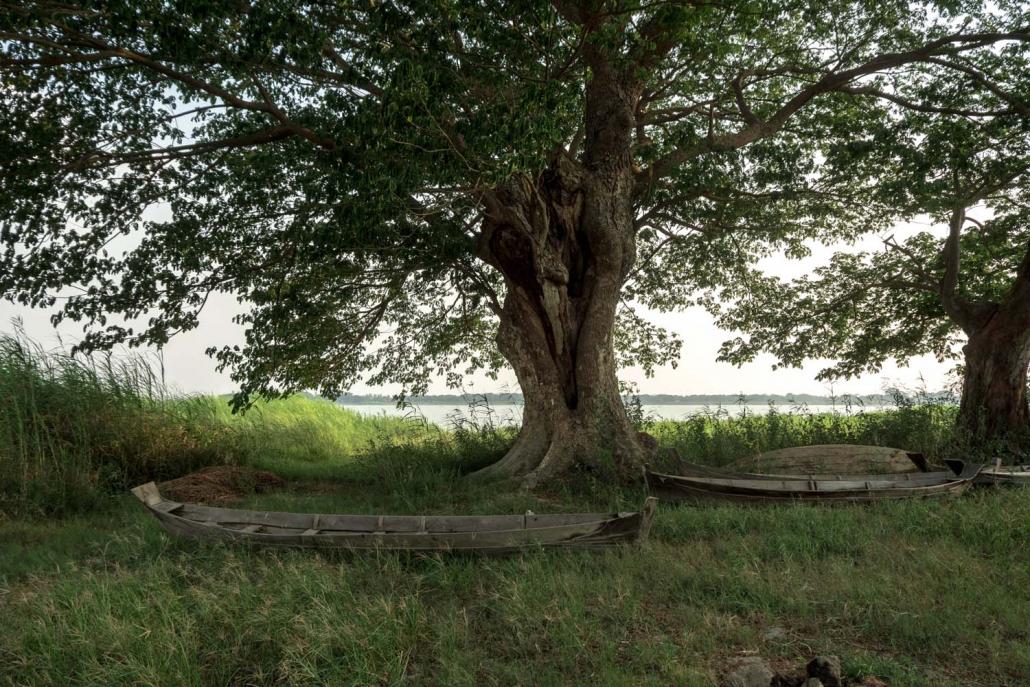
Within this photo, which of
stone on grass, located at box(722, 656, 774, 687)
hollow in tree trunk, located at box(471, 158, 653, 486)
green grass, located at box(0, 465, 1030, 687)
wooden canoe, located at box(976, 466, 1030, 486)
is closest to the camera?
stone on grass, located at box(722, 656, 774, 687)

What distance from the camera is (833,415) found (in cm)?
1669

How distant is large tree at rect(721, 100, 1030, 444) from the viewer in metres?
13.9

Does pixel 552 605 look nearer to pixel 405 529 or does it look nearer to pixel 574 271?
pixel 405 529

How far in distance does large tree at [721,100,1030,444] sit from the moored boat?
5.42 meters

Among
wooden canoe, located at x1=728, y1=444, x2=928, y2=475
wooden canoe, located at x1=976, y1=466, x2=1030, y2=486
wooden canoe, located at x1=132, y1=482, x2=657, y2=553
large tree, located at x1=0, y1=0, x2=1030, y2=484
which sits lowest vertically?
wooden canoe, located at x1=132, y1=482, x2=657, y2=553

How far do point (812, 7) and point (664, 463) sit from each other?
26.9ft

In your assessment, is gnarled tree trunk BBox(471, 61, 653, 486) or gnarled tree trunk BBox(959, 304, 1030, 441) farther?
gnarled tree trunk BBox(959, 304, 1030, 441)

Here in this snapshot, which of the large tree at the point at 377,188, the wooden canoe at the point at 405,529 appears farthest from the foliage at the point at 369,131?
the wooden canoe at the point at 405,529

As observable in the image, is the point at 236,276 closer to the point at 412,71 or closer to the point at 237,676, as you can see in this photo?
the point at 412,71

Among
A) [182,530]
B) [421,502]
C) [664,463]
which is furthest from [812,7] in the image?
[182,530]

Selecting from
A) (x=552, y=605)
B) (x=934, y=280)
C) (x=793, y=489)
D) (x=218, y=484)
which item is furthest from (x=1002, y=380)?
(x=218, y=484)

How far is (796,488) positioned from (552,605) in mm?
5575

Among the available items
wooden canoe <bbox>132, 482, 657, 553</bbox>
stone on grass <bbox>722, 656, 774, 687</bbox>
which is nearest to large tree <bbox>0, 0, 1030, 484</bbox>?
wooden canoe <bbox>132, 482, 657, 553</bbox>

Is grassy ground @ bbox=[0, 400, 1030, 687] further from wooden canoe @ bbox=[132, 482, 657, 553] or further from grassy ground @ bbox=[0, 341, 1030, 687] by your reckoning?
wooden canoe @ bbox=[132, 482, 657, 553]
